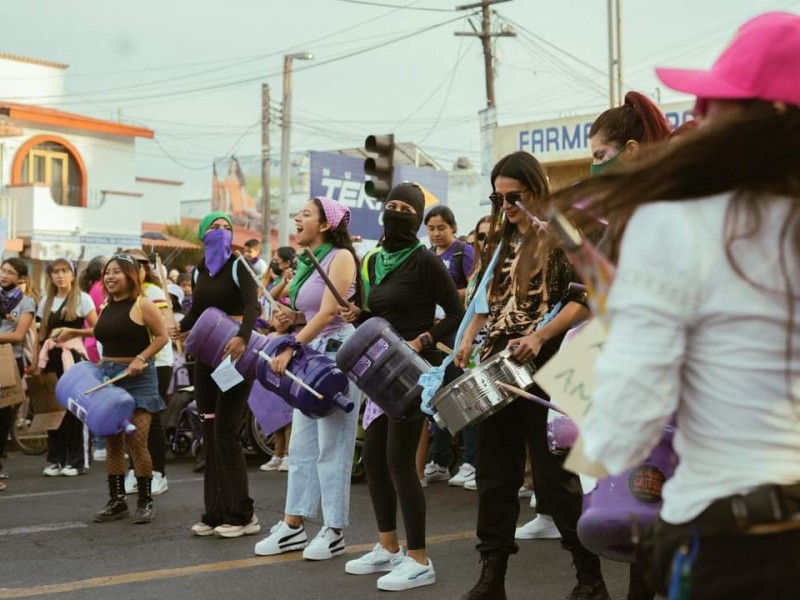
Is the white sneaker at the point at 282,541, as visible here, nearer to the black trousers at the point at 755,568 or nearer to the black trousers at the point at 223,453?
the black trousers at the point at 223,453

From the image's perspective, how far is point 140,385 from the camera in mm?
8375

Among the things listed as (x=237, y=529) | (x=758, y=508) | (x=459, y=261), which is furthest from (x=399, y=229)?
(x=758, y=508)

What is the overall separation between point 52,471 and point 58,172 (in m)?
33.2

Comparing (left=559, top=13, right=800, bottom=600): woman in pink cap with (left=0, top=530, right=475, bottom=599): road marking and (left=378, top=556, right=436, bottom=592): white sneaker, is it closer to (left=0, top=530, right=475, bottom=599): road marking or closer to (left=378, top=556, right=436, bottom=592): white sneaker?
(left=378, top=556, right=436, bottom=592): white sneaker

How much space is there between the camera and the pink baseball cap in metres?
2.26

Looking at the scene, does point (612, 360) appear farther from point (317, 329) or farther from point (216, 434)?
point (216, 434)

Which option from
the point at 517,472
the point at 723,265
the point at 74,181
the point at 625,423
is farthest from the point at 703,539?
the point at 74,181

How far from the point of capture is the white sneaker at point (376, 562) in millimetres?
6234

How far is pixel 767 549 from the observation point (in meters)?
2.15

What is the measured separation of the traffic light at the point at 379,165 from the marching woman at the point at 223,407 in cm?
487

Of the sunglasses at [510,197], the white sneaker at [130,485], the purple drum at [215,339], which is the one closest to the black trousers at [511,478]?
the sunglasses at [510,197]

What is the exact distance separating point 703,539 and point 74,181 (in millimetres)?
43238

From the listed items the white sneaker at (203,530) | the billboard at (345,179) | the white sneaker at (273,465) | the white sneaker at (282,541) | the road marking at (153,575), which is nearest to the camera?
the road marking at (153,575)

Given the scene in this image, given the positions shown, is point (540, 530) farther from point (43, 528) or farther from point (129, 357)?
point (43, 528)
